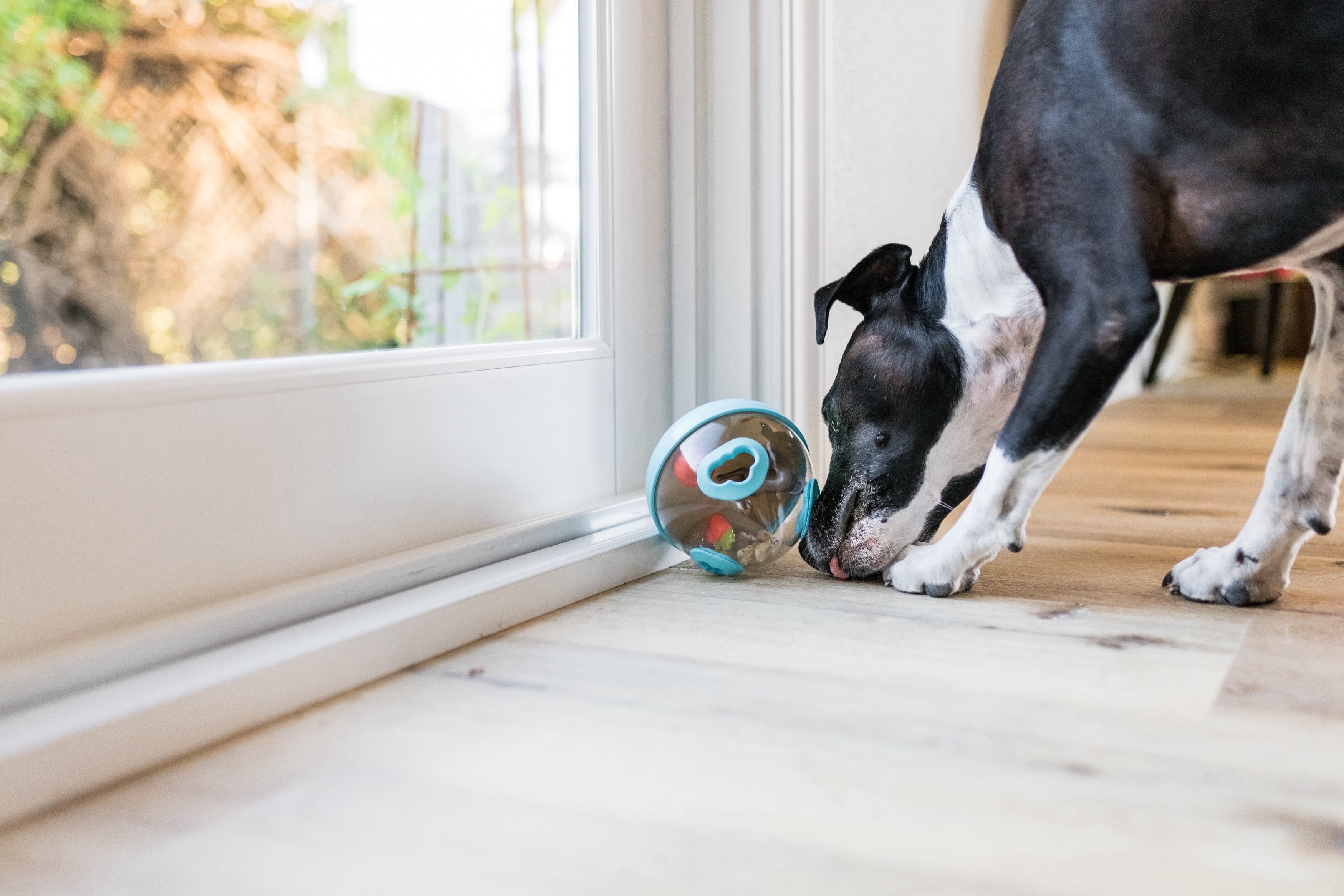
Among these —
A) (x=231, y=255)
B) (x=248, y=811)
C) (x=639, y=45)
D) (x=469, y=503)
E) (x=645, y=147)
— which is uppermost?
(x=639, y=45)

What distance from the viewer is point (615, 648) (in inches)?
37.3

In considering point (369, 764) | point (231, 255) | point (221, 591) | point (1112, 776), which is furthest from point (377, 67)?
point (1112, 776)

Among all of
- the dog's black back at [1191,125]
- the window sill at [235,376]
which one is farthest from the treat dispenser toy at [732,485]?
the dog's black back at [1191,125]

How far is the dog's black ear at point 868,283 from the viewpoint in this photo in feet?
3.81

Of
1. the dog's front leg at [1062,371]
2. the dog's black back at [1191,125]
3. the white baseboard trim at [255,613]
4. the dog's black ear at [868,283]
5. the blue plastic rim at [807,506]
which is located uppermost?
the dog's black back at [1191,125]

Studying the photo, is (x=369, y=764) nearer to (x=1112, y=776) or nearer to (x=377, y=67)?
(x=1112, y=776)

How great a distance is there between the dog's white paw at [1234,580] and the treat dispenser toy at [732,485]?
15.9 inches

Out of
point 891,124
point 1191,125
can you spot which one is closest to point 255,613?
point 1191,125

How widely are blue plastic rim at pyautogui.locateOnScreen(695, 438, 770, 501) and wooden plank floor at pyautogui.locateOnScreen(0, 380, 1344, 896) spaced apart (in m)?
0.12

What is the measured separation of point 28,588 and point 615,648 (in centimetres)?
45

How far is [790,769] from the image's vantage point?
0.68 m

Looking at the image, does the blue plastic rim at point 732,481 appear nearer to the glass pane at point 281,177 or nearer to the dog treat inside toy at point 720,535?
the dog treat inside toy at point 720,535

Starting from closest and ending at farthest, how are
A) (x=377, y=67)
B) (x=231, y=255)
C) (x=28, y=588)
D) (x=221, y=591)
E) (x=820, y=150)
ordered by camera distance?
(x=28, y=588) → (x=221, y=591) → (x=231, y=255) → (x=377, y=67) → (x=820, y=150)

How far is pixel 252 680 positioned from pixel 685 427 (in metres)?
0.51
